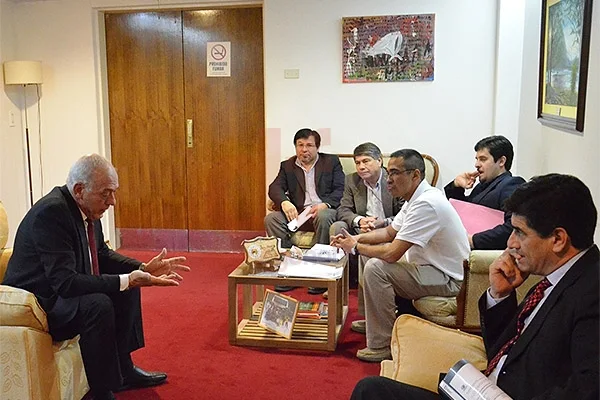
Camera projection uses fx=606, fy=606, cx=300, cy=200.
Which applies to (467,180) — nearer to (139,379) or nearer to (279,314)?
(279,314)

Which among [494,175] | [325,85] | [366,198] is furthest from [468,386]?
[325,85]

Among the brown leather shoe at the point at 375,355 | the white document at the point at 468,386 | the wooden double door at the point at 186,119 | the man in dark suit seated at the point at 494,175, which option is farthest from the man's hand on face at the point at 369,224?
the white document at the point at 468,386

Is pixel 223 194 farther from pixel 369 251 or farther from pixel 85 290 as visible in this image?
pixel 85 290

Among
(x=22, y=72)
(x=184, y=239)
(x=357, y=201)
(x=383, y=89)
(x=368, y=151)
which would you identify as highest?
(x=22, y=72)

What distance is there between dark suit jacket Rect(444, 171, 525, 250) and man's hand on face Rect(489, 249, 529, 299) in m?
1.08

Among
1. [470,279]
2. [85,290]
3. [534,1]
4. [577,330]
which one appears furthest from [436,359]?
[534,1]

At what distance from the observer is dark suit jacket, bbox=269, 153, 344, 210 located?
15.6 ft

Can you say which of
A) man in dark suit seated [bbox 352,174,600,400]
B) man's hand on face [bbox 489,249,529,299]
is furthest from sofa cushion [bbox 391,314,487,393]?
man's hand on face [bbox 489,249,529,299]

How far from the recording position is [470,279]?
9.55 ft

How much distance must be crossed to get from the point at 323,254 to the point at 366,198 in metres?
1.02

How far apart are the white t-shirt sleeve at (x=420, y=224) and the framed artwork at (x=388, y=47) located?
223 centimetres

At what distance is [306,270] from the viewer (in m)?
3.35

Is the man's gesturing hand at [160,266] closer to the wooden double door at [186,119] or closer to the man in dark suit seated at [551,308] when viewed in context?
the man in dark suit seated at [551,308]

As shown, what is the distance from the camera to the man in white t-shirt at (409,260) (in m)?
3.01
